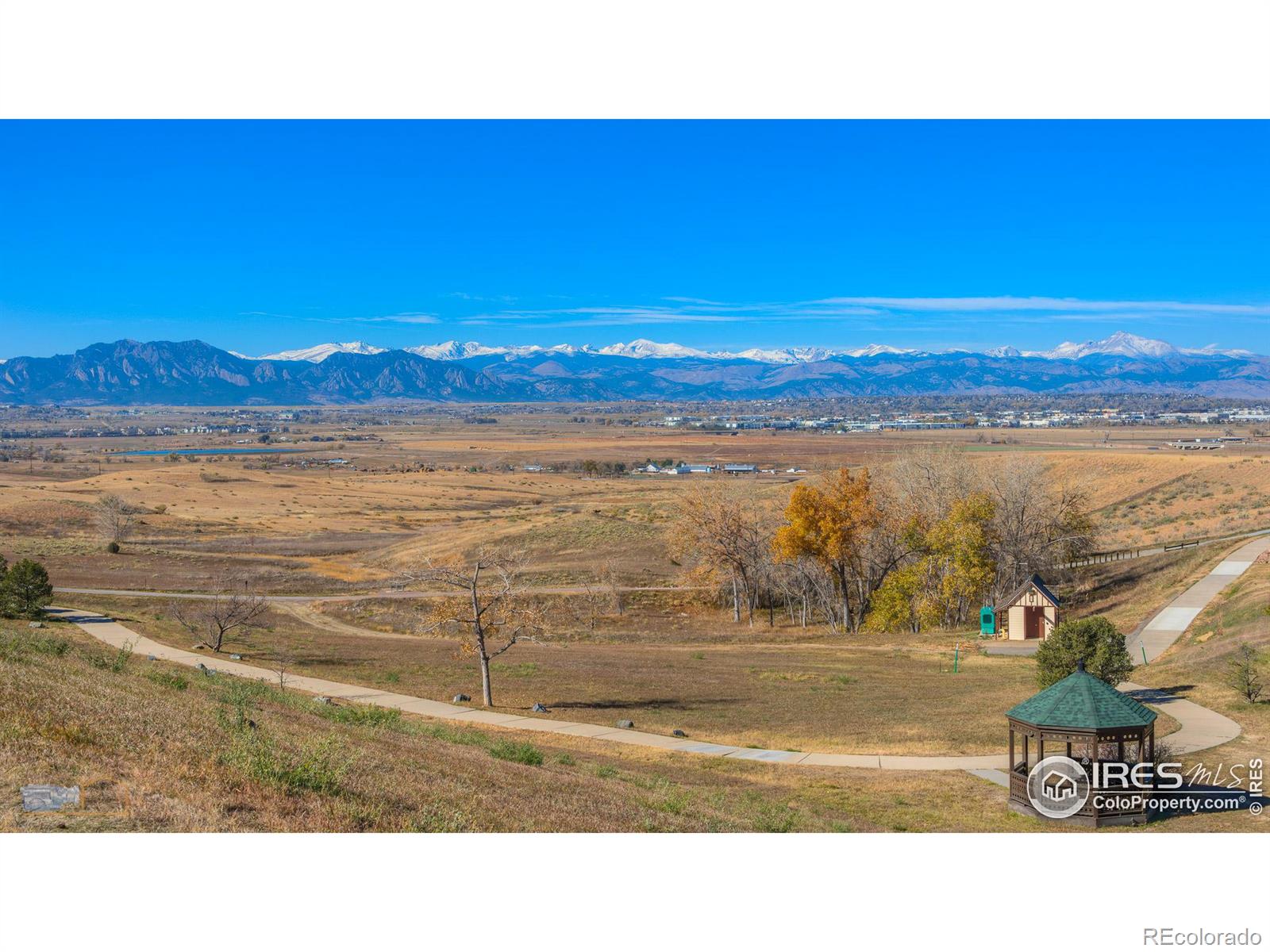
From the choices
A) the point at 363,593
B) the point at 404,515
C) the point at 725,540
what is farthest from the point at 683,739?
the point at 404,515

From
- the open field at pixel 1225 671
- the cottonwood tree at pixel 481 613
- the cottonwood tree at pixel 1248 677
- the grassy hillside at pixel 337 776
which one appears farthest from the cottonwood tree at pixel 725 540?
the grassy hillside at pixel 337 776

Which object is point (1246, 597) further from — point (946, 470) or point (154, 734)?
point (154, 734)

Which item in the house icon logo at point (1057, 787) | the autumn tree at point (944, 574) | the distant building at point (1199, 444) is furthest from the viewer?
the distant building at point (1199, 444)

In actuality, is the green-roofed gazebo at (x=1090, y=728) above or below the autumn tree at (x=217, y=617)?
above

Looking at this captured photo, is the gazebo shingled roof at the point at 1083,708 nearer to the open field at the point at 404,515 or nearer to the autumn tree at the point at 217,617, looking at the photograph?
the autumn tree at the point at 217,617

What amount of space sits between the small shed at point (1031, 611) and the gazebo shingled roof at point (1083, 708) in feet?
90.9

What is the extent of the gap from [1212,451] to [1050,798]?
4865 inches

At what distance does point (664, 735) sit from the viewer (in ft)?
85.0

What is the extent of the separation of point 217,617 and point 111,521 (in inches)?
2205

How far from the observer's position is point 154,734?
12.9 m

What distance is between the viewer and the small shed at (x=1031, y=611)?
44375 millimetres

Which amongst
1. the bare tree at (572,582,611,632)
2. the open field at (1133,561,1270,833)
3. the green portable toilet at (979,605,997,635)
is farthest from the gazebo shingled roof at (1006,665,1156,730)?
the bare tree at (572,582,611,632)

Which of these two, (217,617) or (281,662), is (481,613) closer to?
(281,662)

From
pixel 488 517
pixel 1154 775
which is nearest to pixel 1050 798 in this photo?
pixel 1154 775
